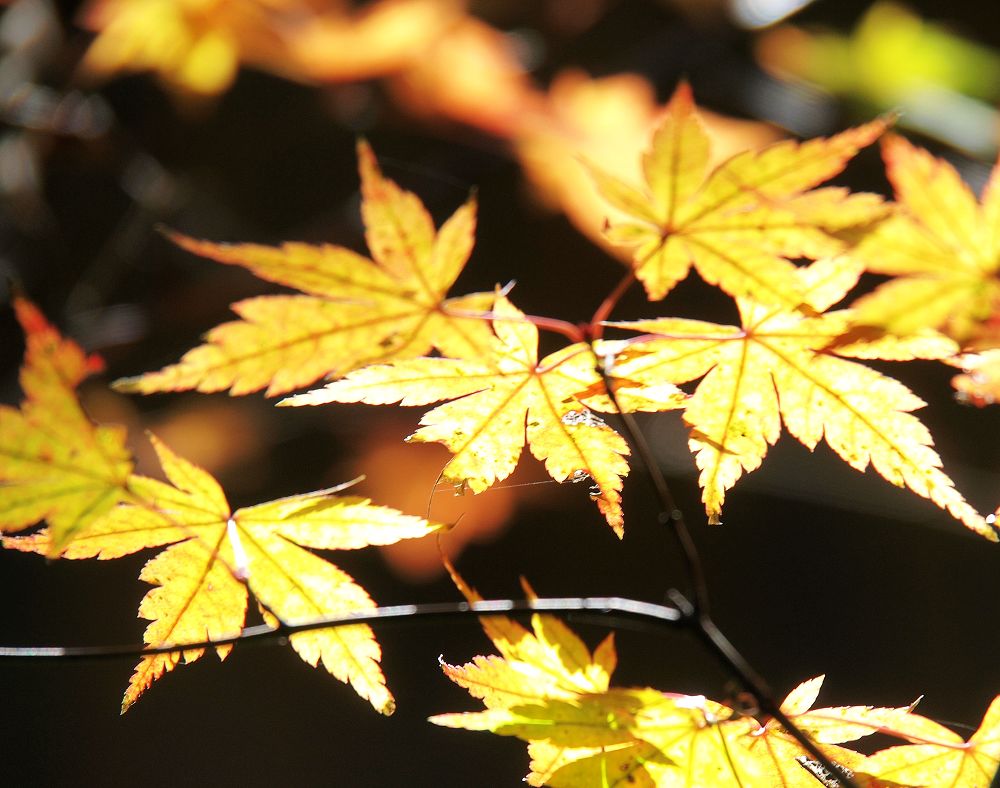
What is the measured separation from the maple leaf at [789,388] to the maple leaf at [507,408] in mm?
35

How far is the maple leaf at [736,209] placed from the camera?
50 centimetres

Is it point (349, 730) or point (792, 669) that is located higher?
point (792, 669)

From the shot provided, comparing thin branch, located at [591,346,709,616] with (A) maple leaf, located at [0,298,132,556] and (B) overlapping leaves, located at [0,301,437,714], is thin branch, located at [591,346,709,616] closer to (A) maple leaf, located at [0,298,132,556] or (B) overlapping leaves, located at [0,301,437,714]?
(B) overlapping leaves, located at [0,301,437,714]

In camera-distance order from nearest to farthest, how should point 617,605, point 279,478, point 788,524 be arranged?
point 617,605, point 788,524, point 279,478

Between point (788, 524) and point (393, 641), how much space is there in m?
1.37

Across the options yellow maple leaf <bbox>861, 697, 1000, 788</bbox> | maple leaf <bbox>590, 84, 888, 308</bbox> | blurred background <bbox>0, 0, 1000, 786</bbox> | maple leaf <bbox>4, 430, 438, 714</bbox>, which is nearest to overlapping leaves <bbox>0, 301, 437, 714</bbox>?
maple leaf <bbox>4, 430, 438, 714</bbox>

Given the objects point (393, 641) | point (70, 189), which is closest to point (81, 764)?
point (393, 641)

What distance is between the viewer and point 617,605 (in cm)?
45

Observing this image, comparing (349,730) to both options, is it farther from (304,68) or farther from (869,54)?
(869,54)

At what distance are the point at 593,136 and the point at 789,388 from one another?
170 centimetres

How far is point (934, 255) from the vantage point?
1.55 ft

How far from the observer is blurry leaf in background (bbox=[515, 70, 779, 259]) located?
2.09 metres

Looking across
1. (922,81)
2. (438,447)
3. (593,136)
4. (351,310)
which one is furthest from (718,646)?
(438,447)

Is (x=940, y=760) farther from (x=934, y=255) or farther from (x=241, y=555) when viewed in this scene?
(x=241, y=555)
